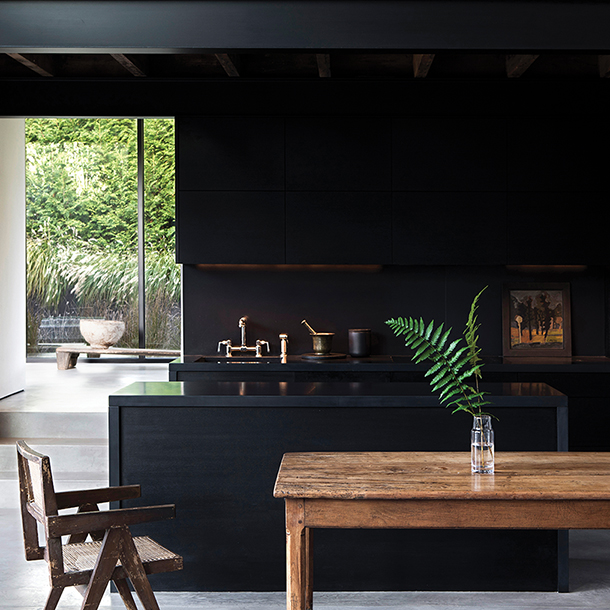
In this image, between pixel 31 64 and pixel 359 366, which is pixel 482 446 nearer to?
pixel 359 366

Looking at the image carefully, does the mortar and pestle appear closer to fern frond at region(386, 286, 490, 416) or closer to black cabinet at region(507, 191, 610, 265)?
black cabinet at region(507, 191, 610, 265)

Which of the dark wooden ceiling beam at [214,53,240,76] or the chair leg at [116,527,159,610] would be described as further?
the dark wooden ceiling beam at [214,53,240,76]

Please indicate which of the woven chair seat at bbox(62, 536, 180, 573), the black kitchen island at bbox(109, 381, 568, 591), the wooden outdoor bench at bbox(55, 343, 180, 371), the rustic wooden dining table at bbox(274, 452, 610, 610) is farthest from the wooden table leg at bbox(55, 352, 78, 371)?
the rustic wooden dining table at bbox(274, 452, 610, 610)

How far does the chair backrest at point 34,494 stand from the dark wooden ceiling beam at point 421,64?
373cm

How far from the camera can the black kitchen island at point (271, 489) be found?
3.24 meters

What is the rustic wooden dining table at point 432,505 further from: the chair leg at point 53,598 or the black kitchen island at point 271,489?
the black kitchen island at point 271,489

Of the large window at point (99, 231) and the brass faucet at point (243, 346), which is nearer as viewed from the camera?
the brass faucet at point (243, 346)

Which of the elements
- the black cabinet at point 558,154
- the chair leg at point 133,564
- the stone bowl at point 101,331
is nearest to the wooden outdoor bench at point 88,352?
the stone bowl at point 101,331

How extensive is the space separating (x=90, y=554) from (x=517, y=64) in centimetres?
431

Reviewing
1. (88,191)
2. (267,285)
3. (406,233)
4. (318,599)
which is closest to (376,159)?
(406,233)

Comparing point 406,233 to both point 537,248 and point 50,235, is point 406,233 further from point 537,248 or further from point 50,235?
point 50,235

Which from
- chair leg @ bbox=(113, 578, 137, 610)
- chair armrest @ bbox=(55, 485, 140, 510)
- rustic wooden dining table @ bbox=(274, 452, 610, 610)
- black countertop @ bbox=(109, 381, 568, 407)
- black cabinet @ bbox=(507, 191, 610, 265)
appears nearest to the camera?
rustic wooden dining table @ bbox=(274, 452, 610, 610)

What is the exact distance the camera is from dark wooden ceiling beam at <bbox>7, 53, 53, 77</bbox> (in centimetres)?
484

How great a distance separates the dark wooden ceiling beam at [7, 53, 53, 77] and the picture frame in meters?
3.94
